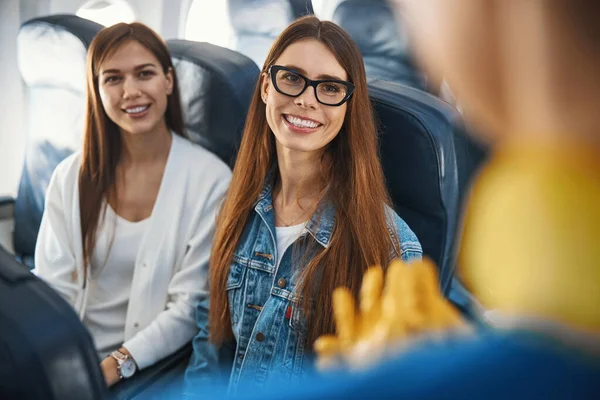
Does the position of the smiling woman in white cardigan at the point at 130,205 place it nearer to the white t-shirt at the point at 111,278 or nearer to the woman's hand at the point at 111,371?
the white t-shirt at the point at 111,278

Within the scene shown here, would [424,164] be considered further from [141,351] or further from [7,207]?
[7,207]

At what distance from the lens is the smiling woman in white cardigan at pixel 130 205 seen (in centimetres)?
155

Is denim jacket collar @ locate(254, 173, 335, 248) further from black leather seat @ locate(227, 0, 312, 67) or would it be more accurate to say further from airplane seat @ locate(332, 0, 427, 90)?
airplane seat @ locate(332, 0, 427, 90)

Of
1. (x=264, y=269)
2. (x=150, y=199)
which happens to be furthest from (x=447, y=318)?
(x=150, y=199)

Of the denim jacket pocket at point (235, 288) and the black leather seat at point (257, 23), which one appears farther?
the black leather seat at point (257, 23)

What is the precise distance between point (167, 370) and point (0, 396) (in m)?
1.04

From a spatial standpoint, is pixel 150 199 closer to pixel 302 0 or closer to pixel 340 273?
pixel 340 273

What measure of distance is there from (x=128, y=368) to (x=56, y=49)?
3.50 feet

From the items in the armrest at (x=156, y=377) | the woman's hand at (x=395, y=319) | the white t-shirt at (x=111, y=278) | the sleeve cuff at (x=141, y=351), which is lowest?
the armrest at (x=156, y=377)

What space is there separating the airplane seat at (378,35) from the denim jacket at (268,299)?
1.29 metres

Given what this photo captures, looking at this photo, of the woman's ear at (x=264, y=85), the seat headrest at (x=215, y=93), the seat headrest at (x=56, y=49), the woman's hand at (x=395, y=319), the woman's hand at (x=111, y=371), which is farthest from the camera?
the seat headrest at (x=56, y=49)

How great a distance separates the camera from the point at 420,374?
0.24 metres

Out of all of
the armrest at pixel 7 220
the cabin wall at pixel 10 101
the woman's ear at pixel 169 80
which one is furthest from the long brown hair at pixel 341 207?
the cabin wall at pixel 10 101

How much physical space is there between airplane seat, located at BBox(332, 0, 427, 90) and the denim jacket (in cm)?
129
